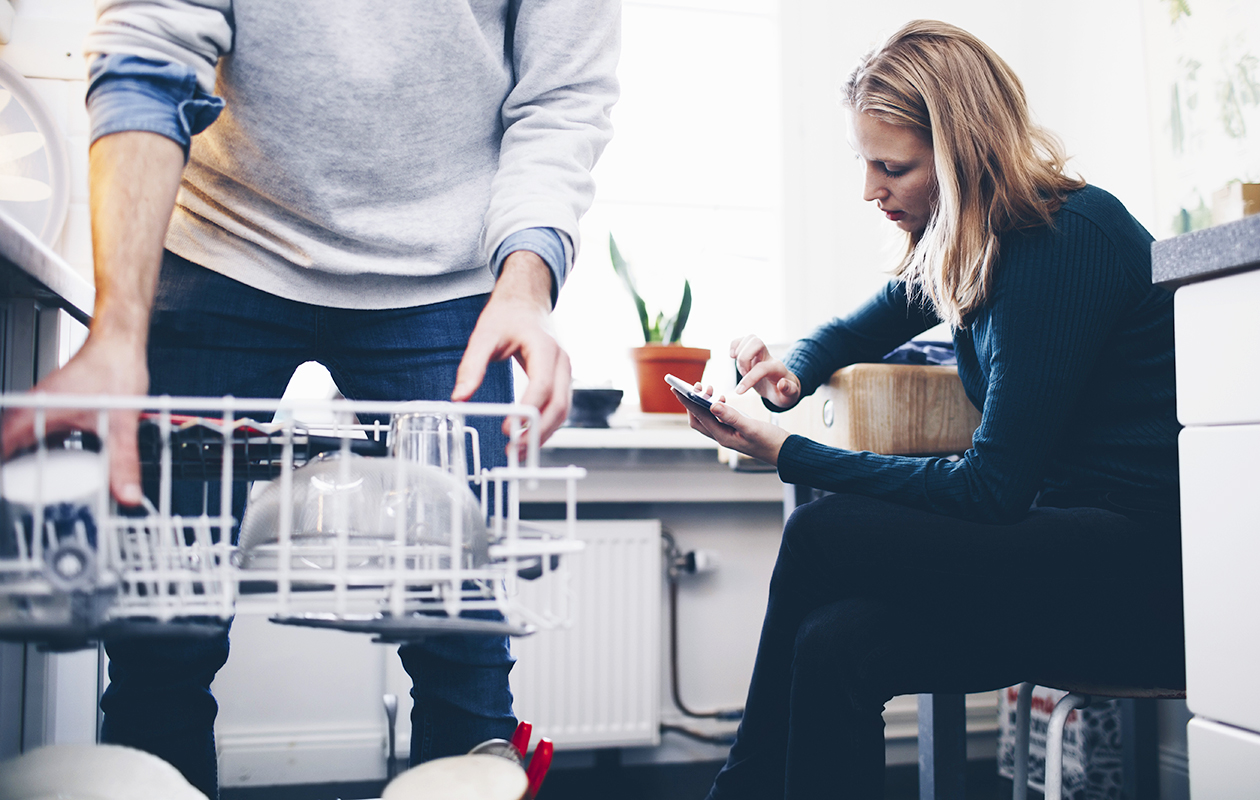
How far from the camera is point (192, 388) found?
0.74m

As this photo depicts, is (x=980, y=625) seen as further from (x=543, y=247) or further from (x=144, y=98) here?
(x=144, y=98)

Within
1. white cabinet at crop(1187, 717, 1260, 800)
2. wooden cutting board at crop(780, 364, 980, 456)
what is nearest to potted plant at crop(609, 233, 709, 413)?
wooden cutting board at crop(780, 364, 980, 456)

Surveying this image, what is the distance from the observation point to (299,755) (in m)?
1.77

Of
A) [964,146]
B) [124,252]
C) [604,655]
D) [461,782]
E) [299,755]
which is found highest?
[964,146]

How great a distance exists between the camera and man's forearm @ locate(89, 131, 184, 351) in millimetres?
538

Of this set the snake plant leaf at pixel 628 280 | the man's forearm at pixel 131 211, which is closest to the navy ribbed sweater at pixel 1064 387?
the man's forearm at pixel 131 211

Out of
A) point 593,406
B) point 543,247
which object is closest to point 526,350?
point 543,247

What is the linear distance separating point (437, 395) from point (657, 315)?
1244 millimetres

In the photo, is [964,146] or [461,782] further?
[964,146]

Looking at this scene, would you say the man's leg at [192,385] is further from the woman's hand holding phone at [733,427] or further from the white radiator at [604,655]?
the white radiator at [604,655]

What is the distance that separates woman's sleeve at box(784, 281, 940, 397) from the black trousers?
0.42 m

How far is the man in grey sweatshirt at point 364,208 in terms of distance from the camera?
68 cm

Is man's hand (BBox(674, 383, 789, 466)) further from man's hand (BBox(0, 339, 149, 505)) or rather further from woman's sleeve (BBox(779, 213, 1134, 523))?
man's hand (BBox(0, 339, 149, 505))

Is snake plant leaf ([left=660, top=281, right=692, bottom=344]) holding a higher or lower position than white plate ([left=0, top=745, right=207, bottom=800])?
higher
